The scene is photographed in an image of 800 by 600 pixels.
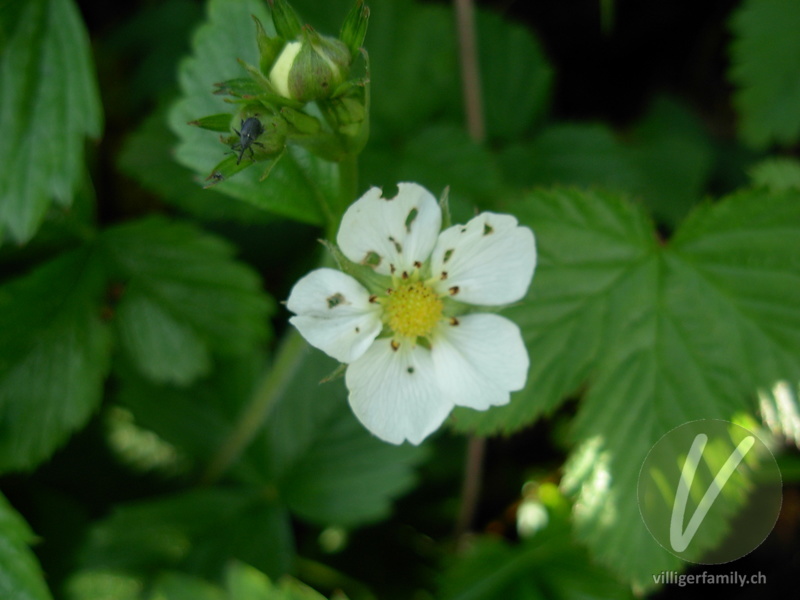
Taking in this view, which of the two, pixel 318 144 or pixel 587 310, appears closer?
pixel 318 144

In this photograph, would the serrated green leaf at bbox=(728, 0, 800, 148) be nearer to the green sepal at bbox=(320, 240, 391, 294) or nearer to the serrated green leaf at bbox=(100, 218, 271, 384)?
the green sepal at bbox=(320, 240, 391, 294)

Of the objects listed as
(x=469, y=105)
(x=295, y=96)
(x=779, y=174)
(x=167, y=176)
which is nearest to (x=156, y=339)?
(x=167, y=176)

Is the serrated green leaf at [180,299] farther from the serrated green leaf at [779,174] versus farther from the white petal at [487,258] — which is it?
the serrated green leaf at [779,174]

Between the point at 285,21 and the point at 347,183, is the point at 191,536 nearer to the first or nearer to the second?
the point at 347,183

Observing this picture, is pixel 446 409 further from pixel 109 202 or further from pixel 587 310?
pixel 109 202

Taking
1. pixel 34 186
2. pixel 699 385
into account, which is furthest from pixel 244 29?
pixel 699 385
